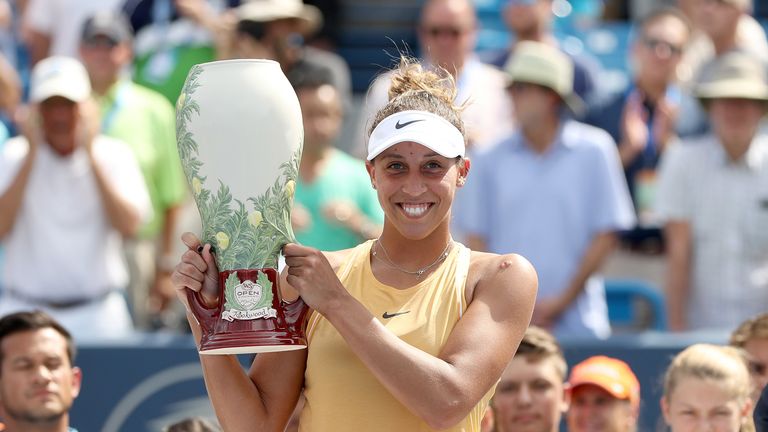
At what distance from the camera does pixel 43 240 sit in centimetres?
679

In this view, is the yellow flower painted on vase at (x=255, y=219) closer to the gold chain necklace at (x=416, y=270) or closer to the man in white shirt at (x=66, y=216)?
the gold chain necklace at (x=416, y=270)

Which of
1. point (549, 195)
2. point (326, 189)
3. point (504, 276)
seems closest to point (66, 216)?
point (326, 189)

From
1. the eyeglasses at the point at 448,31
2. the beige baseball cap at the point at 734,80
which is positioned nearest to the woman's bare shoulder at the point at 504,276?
the beige baseball cap at the point at 734,80

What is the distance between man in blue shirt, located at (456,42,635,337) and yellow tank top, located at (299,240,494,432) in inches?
135

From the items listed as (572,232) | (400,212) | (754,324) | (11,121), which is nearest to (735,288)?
(572,232)

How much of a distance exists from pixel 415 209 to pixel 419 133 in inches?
7.1

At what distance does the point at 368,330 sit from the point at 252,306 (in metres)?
0.31

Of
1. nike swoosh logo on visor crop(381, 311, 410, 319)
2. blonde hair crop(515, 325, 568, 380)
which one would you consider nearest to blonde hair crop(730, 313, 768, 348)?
blonde hair crop(515, 325, 568, 380)

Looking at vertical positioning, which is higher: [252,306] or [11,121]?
[11,121]

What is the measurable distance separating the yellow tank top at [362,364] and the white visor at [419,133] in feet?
0.96

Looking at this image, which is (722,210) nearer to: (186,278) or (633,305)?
(633,305)

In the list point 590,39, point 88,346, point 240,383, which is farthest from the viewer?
point 590,39

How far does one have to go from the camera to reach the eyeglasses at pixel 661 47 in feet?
27.1

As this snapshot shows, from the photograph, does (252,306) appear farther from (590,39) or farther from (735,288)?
(590,39)
